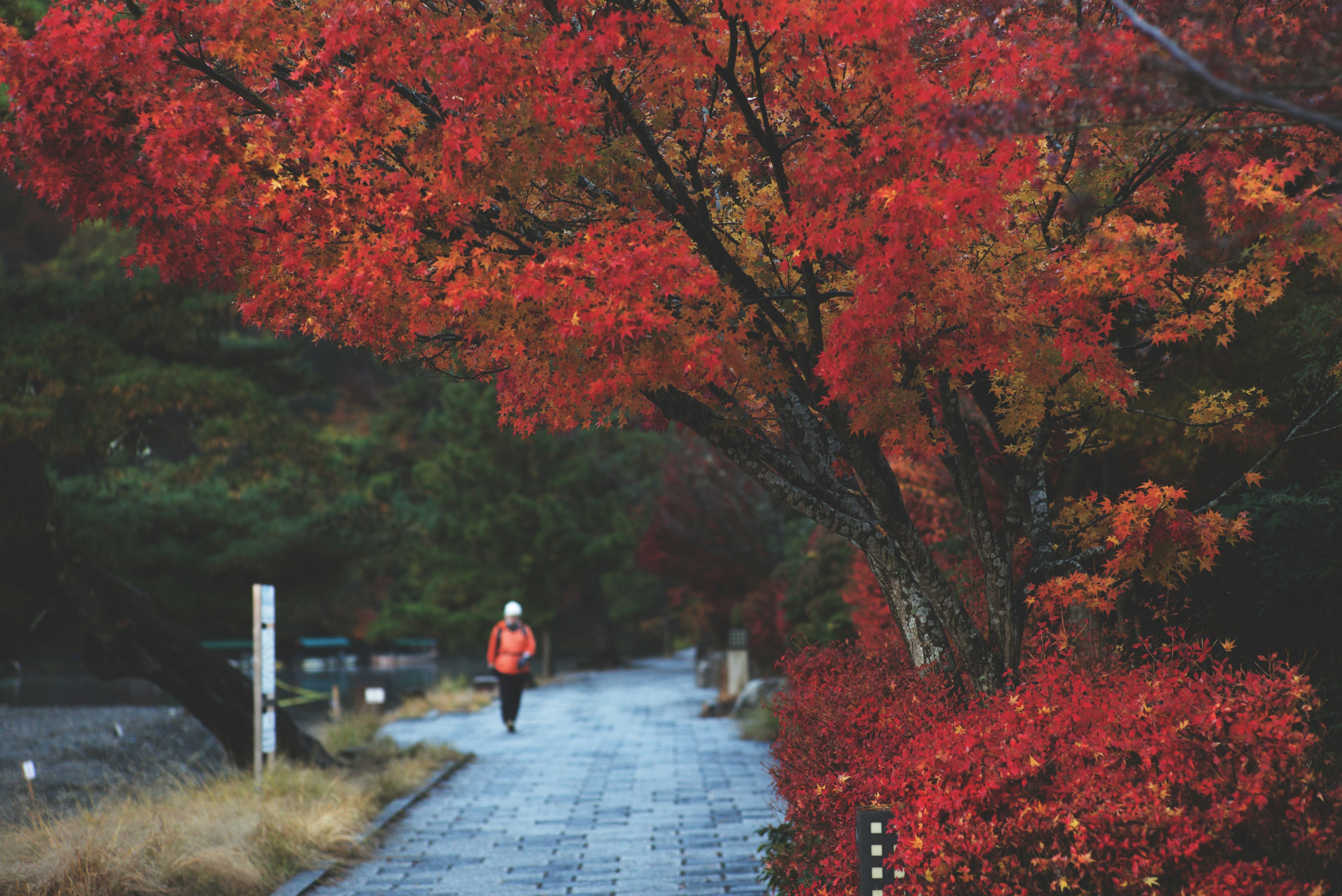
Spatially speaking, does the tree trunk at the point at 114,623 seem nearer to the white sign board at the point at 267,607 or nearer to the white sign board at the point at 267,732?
the white sign board at the point at 267,732

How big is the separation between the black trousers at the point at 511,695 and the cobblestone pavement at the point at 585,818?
327 mm

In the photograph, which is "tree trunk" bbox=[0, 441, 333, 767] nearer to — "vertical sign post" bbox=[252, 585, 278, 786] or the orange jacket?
"vertical sign post" bbox=[252, 585, 278, 786]

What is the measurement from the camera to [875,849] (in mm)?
4273

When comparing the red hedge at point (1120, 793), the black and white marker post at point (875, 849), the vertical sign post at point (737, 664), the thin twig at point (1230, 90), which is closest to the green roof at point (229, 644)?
the vertical sign post at point (737, 664)

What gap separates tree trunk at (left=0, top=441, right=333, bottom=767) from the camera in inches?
392

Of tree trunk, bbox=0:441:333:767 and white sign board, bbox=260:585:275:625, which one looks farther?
tree trunk, bbox=0:441:333:767

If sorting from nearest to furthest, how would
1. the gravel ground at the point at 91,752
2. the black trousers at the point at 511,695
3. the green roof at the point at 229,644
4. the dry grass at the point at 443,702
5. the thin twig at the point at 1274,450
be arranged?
1. the thin twig at the point at 1274,450
2. the gravel ground at the point at 91,752
3. the black trousers at the point at 511,695
4. the dry grass at the point at 443,702
5. the green roof at the point at 229,644

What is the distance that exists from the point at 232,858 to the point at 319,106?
14.8 ft

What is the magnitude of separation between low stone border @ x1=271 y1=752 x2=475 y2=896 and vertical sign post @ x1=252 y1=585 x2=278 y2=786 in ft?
3.68

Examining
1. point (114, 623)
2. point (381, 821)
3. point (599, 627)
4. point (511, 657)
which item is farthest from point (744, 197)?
point (599, 627)

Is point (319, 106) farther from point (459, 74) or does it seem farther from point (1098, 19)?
point (1098, 19)

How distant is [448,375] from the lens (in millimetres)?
5969

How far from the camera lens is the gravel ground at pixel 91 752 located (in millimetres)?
10625

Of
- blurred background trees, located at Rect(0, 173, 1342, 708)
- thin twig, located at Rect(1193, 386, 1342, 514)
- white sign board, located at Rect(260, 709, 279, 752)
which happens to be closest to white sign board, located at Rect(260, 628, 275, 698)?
white sign board, located at Rect(260, 709, 279, 752)
